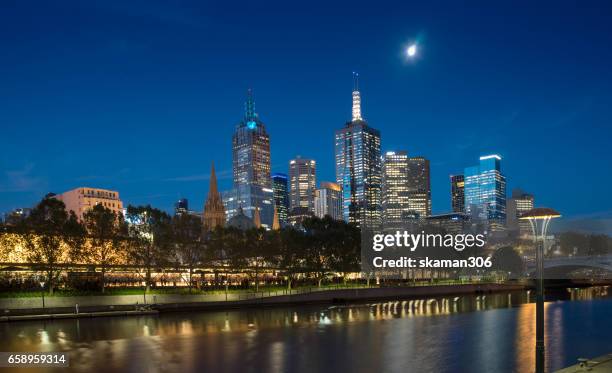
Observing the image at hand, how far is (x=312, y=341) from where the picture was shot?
137 feet

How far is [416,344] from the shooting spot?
41.1m

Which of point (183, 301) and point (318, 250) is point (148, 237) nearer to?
point (183, 301)

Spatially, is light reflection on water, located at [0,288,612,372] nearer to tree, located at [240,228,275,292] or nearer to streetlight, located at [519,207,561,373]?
streetlight, located at [519,207,561,373]

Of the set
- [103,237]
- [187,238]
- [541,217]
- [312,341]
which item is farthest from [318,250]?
[541,217]

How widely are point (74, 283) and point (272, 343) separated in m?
43.6

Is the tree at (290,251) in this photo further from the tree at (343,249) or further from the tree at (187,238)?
the tree at (187,238)

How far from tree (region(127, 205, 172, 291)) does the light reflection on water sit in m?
17.0

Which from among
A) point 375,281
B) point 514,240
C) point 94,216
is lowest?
point 375,281

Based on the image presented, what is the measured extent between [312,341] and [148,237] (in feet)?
151

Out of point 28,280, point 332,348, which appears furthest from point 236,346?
point 28,280

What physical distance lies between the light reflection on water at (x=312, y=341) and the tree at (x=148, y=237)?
55.9 ft

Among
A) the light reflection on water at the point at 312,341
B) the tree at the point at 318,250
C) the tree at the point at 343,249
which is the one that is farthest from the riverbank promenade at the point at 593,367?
the tree at the point at 343,249

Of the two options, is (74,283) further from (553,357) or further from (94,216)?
(553,357)

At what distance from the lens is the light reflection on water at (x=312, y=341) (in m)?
32.2
